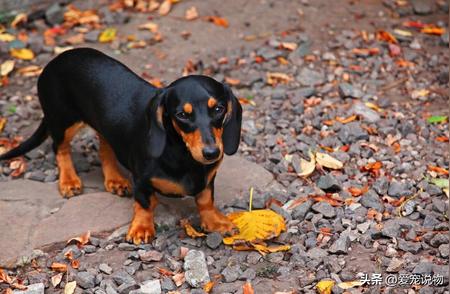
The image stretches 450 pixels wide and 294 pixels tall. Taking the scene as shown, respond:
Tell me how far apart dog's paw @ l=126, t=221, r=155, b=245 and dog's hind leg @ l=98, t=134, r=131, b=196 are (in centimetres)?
53

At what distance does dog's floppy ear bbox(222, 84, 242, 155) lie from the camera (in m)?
4.30

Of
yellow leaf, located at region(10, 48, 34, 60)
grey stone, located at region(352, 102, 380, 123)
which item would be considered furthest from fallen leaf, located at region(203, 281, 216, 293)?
yellow leaf, located at region(10, 48, 34, 60)

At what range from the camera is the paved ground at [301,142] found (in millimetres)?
4301

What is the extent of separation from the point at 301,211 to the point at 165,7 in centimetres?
362

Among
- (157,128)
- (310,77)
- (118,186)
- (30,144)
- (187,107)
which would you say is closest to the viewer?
(187,107)

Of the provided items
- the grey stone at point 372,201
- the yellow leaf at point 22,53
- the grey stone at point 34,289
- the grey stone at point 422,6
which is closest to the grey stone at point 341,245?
the grey stone at point 372,201

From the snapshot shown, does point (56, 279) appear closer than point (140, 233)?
Yes

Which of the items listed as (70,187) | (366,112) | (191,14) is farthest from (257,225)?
(191,14)

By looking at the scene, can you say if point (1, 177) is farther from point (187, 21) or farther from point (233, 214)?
point (187, 21)

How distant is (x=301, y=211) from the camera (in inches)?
189

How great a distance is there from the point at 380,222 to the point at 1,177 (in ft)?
8.83

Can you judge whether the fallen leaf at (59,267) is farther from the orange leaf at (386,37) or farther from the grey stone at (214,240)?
the orange leaf at (386,37)

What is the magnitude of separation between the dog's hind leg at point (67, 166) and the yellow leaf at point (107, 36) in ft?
7.04

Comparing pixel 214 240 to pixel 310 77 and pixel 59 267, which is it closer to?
pixel 59 267
